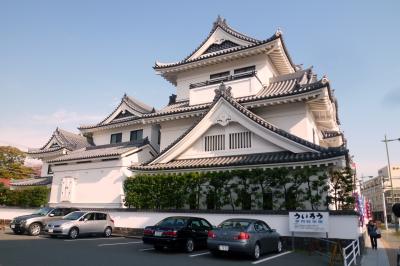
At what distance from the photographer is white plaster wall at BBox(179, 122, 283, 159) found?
19.2m

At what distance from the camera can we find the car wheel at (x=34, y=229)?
17844 mm

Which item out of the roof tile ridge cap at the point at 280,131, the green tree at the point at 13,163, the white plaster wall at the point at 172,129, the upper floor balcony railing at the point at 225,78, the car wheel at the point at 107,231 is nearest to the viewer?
the roof tile ridge cap at the point at 280,131

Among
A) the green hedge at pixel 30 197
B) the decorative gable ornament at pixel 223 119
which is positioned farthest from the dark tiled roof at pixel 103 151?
the decorative gable ornament at pixel 223 119

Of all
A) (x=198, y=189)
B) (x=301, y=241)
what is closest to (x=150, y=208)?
(x=198, y=189)

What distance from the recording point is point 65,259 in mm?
10188

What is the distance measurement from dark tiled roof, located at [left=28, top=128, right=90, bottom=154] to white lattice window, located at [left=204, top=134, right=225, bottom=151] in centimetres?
1628

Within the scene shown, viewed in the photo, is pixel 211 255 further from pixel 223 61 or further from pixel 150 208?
pixel 223 61

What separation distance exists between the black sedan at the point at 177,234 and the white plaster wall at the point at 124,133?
14.2m

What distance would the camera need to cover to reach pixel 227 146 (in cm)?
2053

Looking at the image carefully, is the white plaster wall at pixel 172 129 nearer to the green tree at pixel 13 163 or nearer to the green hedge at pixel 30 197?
the green hedge at pixel 30 197

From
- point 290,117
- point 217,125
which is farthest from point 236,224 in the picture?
point 290,117

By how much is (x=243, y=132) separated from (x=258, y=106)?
241 centimetres

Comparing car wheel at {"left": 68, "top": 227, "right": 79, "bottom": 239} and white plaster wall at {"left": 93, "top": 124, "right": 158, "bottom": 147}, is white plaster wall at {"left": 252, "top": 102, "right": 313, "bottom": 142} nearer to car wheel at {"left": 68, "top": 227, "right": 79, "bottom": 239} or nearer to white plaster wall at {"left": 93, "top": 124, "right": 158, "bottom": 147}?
white plaster wall at {"left": 93, "top": 124, "right": 158, "bottom": 147}

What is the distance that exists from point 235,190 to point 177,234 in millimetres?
5821
